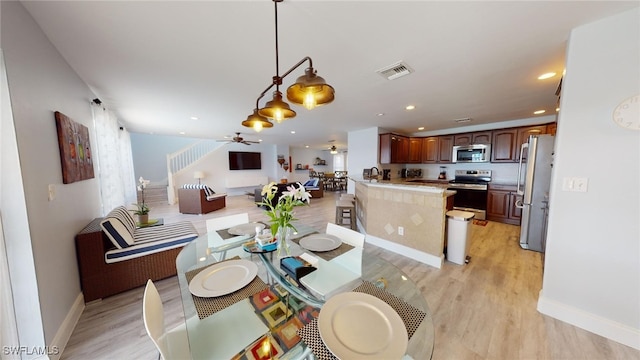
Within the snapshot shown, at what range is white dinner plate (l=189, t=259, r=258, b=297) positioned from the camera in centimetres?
113

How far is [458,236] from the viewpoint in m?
2.61

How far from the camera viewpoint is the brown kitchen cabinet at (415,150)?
5562mm

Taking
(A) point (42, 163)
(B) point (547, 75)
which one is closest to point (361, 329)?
(A) point (42, 163)

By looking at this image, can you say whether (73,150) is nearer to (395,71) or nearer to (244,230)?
(244,230)

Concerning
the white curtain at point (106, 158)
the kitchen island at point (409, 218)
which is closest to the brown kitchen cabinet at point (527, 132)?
the kitchen island at point (409, 218)

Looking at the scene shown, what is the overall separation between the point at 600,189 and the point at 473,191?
334 cm

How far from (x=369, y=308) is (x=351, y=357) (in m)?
0.24

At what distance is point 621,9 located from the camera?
4.33ft

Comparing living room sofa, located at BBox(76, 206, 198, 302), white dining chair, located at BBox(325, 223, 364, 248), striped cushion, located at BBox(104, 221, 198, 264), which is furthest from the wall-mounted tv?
white dining chair, located at BBox(325, 223, 364, 248)

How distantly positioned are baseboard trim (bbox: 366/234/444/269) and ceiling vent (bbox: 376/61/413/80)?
226 cm

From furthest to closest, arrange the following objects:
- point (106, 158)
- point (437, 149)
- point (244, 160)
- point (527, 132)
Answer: point (244, 160) < point (437, 149) < point (527, 132) < point (106, 158)

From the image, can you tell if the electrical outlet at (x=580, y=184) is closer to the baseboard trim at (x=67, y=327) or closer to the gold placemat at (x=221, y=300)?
the gold placemat at (x=221, y=300)

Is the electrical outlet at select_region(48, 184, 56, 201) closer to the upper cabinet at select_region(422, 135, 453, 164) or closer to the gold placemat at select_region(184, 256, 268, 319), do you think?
the gold placemat at select_region(184, 256, 268, 319)

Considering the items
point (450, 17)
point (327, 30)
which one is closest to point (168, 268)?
point (327, 30)
